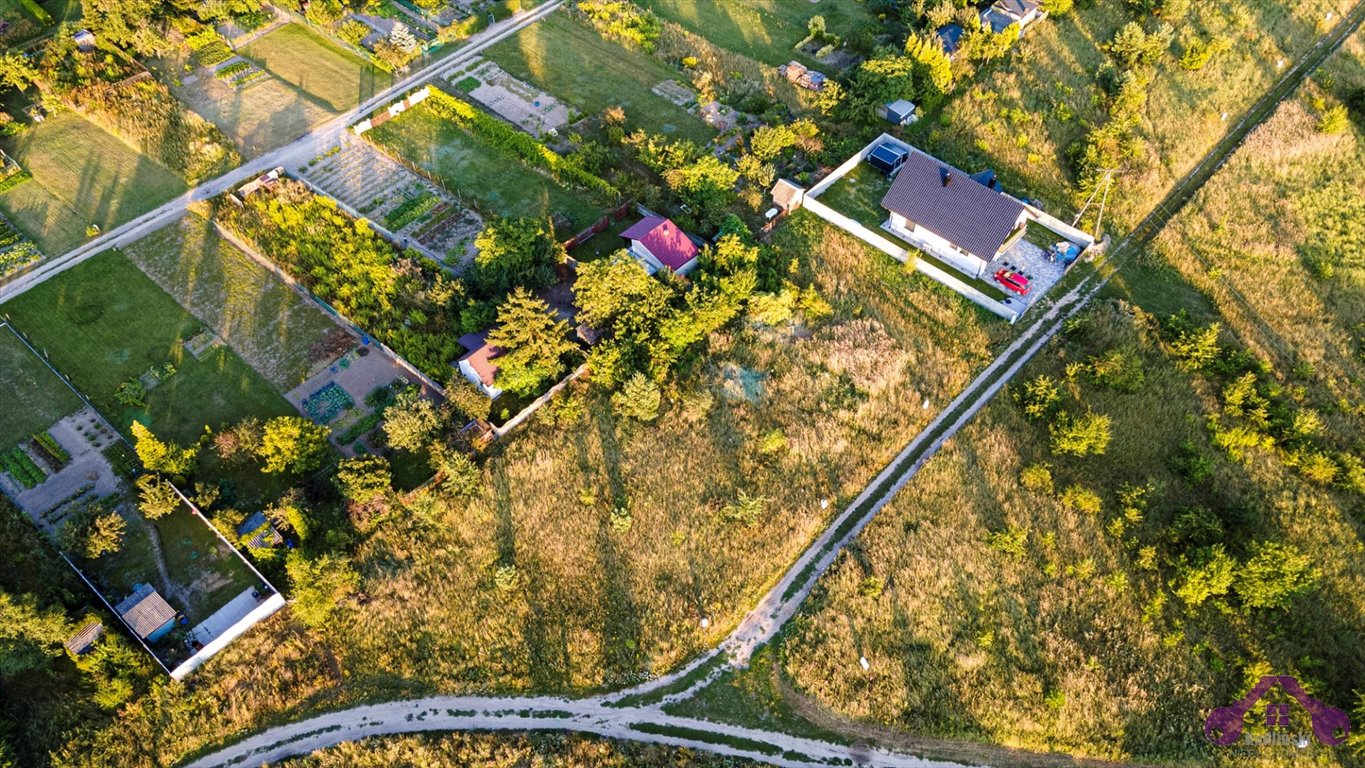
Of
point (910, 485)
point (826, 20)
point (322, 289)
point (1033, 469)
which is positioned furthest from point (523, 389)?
point (826, 20)

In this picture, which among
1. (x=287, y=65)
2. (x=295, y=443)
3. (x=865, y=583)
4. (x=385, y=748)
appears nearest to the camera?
(x=385, y=748)

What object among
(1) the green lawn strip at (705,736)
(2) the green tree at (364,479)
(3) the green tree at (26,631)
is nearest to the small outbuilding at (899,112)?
(2) the green tree at (364,479)

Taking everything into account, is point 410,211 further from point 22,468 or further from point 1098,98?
point 1098,98

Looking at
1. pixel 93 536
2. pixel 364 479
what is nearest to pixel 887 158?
pixel 364 479

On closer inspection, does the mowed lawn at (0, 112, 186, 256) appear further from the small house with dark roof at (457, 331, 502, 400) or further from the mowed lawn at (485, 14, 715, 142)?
the small house with dark roof at (457, 331, 502, 400)

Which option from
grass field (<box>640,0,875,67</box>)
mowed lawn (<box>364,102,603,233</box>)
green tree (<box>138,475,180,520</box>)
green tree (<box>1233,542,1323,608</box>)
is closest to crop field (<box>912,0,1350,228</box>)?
grass field (<box>640,0,875,67</box>)

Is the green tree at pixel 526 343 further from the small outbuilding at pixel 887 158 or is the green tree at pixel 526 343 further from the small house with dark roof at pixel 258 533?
the small outbuilding at pixel 887 158

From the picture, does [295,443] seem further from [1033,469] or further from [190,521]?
[1033,469]
